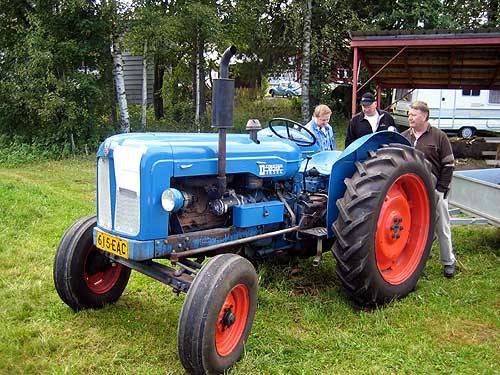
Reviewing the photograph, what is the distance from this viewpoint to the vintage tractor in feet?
10.4

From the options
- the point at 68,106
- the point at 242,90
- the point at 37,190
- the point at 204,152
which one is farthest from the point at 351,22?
the point at 204,152

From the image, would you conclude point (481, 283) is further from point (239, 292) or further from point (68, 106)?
point (68, 106)

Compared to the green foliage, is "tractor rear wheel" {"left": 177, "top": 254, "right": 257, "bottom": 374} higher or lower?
lower

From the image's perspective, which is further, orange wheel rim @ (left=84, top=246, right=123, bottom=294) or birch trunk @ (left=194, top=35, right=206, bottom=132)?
birch trunk @ (left=194, top=35, right=206, bottom=132)

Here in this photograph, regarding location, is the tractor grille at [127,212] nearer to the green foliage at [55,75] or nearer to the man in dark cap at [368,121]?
the man in dark cap at [368,121]

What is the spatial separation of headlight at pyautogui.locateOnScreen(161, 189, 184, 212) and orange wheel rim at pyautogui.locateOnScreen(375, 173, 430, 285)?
1569 millimetres

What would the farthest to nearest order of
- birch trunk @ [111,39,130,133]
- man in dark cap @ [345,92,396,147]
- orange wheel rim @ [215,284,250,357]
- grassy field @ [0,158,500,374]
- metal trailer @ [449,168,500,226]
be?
birch trunk @ [111,39,130,133] < man in dark cap @ [345,92,396,147] < metal trailer @ [449,168,500,226] < grassy field @ [0,158,500,374] < orange wheel rim @ [215,284,250,357]

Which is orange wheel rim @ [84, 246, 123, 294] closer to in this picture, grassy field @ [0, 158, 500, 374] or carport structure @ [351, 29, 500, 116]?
grassy field @ [0, 158, 500, 374]

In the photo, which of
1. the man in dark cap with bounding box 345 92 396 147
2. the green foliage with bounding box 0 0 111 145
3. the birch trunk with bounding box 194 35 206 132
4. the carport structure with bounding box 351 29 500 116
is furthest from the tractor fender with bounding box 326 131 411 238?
the birch trunk with bounding box 194 35 206 132

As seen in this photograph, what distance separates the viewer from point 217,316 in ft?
9.72

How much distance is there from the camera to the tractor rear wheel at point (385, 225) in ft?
12.4

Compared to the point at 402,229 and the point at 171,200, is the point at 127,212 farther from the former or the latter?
the point at 402,229

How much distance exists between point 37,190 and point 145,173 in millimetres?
5099

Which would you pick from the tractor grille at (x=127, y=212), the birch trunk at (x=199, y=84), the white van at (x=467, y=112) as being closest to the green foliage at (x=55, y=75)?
the birch trunk at (x=199, y=84)
